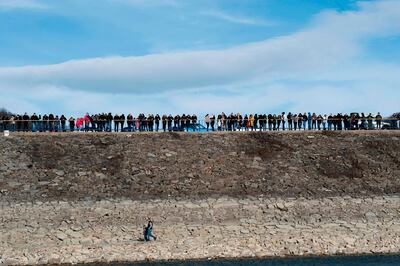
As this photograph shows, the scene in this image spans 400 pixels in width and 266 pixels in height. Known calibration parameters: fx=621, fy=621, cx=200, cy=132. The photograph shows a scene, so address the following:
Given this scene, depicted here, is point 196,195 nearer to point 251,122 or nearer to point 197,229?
point 197,229

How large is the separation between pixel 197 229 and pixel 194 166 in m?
8.03

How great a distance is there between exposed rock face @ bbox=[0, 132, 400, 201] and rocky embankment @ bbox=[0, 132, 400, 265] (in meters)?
0.07

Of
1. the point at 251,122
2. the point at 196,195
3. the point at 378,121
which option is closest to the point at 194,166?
the point at 196,195

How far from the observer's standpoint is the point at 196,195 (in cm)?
3897

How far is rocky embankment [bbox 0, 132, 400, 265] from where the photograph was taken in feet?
110

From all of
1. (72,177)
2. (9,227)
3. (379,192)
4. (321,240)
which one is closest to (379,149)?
Result: (379,192)

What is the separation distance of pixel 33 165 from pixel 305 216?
1813 centimetres

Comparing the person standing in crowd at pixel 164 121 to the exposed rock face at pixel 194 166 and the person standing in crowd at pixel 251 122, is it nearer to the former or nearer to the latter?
Result: the exposed rock face at pixel 194 166

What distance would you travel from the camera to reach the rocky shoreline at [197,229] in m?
32.7

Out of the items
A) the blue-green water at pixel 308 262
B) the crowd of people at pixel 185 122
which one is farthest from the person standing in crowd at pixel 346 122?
the blue-green water at pixel 308 262

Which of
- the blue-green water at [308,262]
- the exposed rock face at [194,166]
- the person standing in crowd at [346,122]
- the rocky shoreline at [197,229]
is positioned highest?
the person standing in crowd at [346,122]

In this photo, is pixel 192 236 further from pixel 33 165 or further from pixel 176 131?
pixel 176 131

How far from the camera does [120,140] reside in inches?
1818

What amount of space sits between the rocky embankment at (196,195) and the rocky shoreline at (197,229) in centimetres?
7
